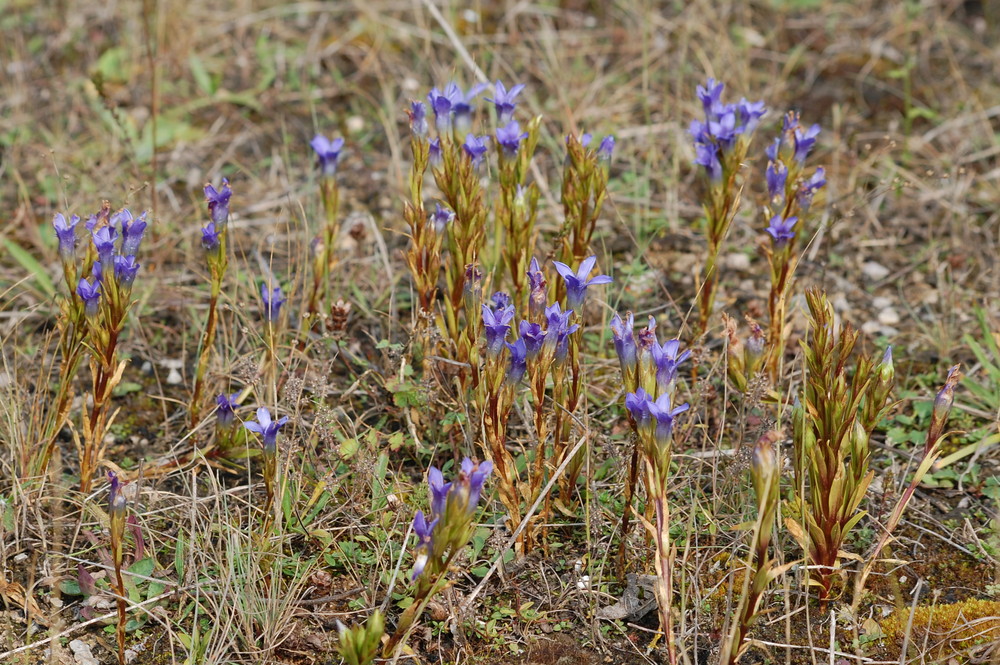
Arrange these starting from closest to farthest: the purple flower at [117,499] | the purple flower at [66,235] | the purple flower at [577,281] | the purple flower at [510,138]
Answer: the purple flower at [117,499]
the purple flower at [577,281]
the purple flower at [66,235]
the purple flower at [510,138]

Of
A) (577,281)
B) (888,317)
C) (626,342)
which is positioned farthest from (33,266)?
(888,317)

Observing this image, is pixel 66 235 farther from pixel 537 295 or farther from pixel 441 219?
pixel 537 295

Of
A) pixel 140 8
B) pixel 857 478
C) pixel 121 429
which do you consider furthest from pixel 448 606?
pixel 140 8

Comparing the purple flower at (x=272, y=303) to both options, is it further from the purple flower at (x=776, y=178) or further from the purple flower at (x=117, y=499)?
the purple flower at (x=776, y=178)

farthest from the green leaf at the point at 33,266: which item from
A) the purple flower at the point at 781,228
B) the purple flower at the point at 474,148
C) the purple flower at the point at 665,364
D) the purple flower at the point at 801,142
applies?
the purple flower at the point at 801,142

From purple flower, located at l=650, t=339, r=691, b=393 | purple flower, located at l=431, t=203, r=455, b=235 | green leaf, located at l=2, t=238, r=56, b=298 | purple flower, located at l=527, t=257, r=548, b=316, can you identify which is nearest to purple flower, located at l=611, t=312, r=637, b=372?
purple flower, located at l=650, t=339, r=691, b=393

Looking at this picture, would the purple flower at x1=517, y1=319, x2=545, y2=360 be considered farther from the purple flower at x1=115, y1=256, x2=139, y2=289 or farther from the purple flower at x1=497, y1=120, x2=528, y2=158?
the purple flower at x1=115, y1=256, x2=139, y2=289
